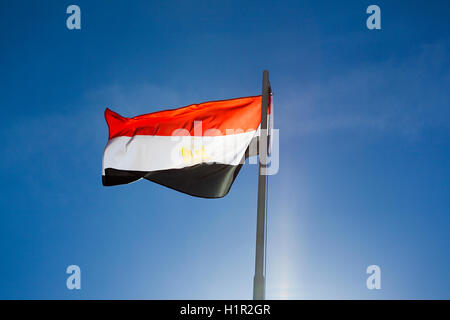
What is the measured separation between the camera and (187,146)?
1366 cm

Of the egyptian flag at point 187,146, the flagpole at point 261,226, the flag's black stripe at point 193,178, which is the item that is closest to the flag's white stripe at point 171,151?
the egyptian flag at point 187,146

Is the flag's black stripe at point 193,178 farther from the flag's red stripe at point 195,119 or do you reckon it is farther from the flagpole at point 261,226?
the flagpole at point 261,226

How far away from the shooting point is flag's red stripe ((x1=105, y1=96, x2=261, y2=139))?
43.1 ft

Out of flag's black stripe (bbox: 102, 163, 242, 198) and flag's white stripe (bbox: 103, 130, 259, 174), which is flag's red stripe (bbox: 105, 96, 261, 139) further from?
flag's black stripe (bbox: 102, 163, 242, 198)

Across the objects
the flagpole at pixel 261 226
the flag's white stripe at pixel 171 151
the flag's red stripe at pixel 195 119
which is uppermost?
the flag's red stripe at pixel 195 119

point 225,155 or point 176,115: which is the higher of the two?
point 176,115

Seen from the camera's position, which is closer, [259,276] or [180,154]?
[259,276]

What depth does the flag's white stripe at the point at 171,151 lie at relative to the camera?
12.8m

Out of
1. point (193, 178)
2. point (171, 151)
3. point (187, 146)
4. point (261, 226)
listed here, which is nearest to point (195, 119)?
point (187, 146)

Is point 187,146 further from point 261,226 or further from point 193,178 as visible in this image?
point 261,226
